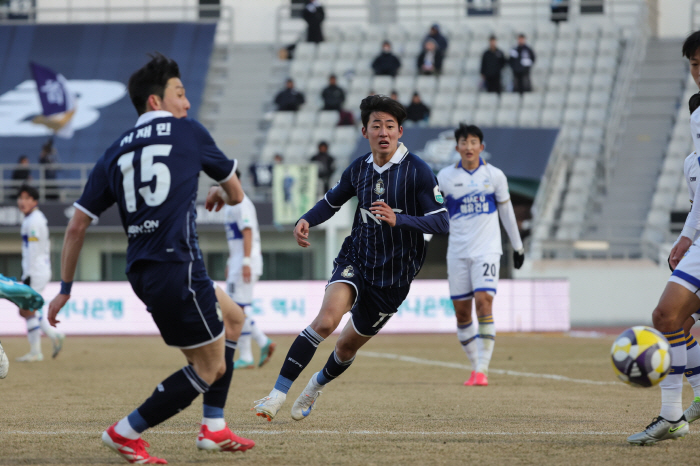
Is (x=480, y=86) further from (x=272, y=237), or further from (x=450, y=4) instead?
(x=272, y=237)

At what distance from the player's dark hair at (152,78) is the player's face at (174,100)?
0.02 meters

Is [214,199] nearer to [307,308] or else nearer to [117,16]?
[307,308]

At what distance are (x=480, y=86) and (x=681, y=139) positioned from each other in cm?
555

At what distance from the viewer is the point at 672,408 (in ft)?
18.8

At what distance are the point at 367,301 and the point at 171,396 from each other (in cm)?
216

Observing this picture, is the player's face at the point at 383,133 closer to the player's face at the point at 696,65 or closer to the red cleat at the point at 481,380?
the player's face at the point at 696,65

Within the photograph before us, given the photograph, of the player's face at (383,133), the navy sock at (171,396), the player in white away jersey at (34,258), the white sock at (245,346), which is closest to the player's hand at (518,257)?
the player's face at (383,133)

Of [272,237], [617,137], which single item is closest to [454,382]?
[272,237]

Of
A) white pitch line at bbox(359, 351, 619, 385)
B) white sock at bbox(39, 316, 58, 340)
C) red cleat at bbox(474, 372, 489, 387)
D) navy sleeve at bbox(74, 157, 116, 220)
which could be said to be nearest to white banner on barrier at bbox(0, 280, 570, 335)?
white pitch line at bbox(359, 351, 619, 385)

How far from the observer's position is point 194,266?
5.02 metres

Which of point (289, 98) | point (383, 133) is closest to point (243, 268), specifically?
point (383, 133)

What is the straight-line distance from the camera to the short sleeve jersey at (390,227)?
6859 mm

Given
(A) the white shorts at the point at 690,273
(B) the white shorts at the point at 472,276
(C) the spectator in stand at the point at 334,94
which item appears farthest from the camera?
(C) the spectator in stand at the point at 334,94

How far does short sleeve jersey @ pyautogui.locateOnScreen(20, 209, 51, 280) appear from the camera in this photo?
1395 cm
